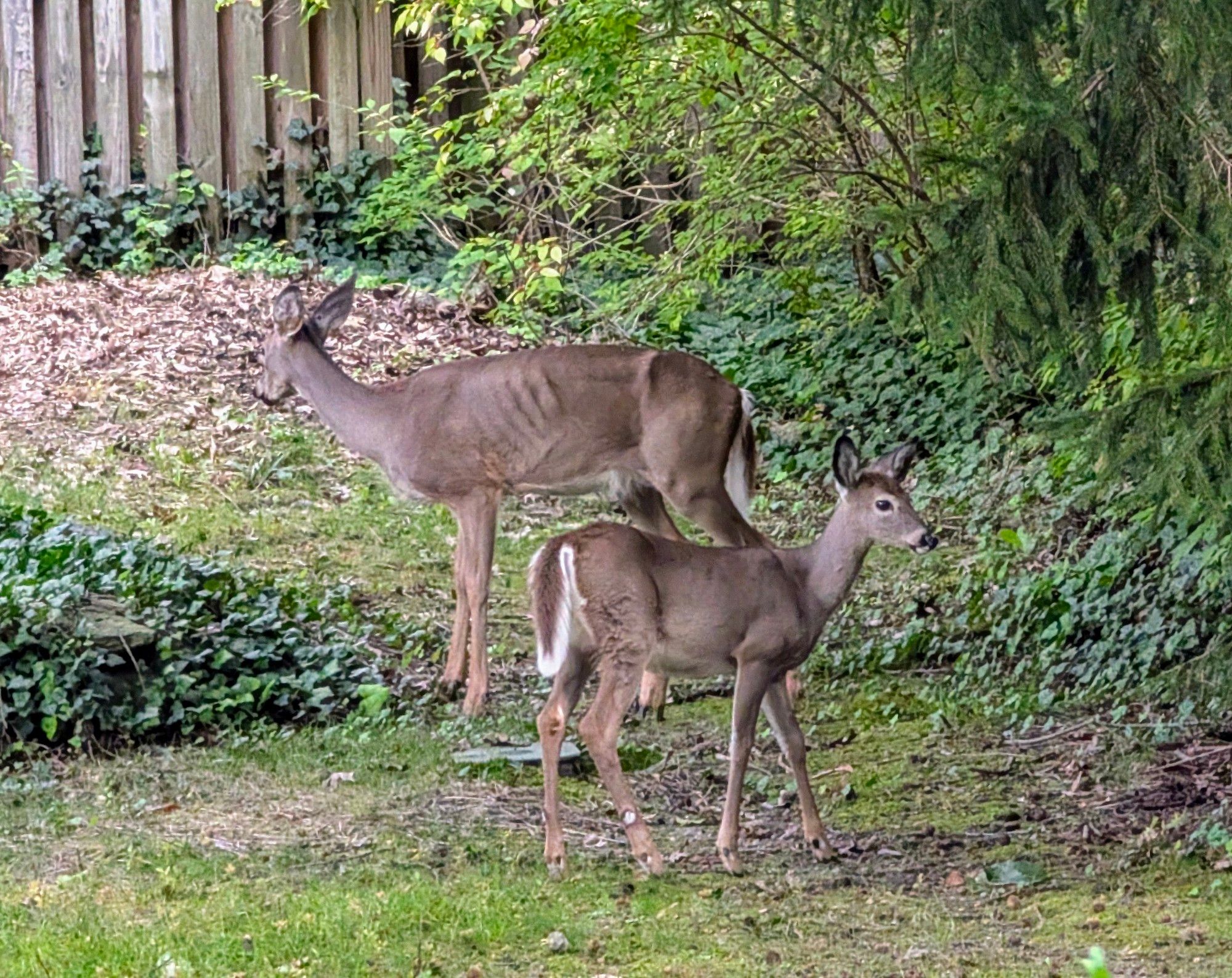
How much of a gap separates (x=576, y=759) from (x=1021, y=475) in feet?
15.3

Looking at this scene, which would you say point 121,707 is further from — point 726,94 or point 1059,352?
point 726,94

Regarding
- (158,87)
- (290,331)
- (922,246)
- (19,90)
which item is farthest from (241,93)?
(922,246)

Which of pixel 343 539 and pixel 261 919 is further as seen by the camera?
pixel 343 539

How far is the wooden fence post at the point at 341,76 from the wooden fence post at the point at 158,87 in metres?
1.35

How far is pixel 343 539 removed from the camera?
11000mm

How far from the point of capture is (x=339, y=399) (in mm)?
9766

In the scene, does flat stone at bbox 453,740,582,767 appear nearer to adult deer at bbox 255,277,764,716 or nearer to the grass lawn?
the grass lawn

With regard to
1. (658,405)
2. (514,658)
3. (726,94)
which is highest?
(726,94)

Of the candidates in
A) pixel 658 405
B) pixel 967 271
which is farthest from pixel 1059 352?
pixel 658 405

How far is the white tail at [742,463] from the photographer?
362 inches

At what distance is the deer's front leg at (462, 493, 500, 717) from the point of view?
853cm

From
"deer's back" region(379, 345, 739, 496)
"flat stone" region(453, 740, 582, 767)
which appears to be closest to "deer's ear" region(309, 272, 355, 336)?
"deer's back" region(379, 345, 739, 496)

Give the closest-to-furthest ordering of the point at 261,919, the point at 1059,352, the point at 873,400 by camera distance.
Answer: the point at 261,919 < the point at 1059,352 < the point at 873,400

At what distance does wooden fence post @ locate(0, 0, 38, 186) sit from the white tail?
7.44 metres
